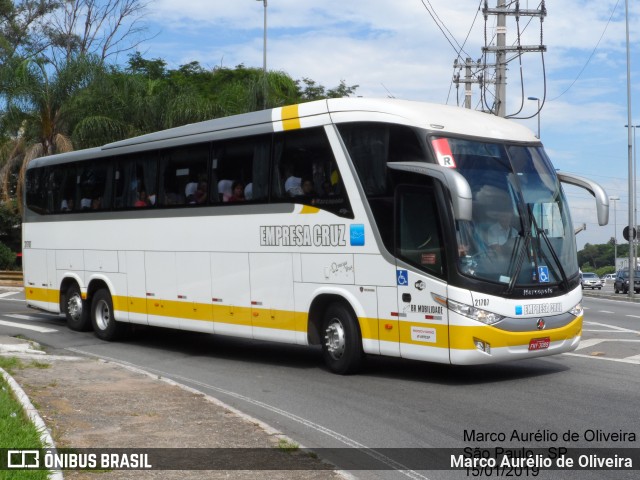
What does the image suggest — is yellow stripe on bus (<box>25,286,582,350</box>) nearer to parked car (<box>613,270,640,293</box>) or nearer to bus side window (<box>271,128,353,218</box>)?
bus side window (<box>271,128,353,218</box>)

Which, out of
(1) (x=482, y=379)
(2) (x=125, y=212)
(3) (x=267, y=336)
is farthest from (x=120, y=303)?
(1) (x=482, y=379)

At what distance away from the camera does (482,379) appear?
1233 cm

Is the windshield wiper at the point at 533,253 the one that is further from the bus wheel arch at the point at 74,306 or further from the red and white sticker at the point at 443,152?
the bus wheel arch at the point at 74,306

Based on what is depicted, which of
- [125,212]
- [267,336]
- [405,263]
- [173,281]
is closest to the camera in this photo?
[405,263]

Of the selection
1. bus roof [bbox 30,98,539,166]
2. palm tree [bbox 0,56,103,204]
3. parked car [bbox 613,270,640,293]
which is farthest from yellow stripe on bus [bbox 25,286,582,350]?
parked car [bbox 613,270,640,293]

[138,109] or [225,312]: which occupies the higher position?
[138,109]

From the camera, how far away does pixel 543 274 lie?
468 inches

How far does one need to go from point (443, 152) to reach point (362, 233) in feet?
5.31

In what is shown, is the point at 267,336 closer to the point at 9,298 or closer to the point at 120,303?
the point at 120,303

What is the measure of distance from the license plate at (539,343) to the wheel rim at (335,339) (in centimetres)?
262

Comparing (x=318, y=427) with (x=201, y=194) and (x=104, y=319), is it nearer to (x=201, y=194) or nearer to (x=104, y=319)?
(x=201, y=194)

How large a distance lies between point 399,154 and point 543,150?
2205 millimetres

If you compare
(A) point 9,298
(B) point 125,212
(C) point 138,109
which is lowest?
(A) point 9,298

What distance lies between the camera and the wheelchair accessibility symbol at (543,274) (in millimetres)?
11844
